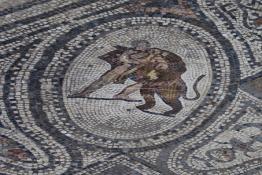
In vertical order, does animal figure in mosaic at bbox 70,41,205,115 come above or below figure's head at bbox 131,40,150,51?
below

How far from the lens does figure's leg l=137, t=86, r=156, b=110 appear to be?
26.2 m

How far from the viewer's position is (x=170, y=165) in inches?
973

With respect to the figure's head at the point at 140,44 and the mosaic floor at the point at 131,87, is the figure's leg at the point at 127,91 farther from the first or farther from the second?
the figure's head at the point at 140,44

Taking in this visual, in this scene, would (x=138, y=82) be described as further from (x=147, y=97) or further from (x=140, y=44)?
(x=140, y=44)

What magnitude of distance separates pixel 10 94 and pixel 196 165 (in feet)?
11.4

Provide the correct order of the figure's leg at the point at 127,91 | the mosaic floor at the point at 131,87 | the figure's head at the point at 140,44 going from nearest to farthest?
1. the mosaic floor at the point at 131,87
2. the figure's leg at the point at 127,91
3. the figure's head at the point at 140,44

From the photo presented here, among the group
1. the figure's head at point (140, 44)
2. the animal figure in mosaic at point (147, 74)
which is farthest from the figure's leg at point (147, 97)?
the figure's head at point (140, 44)

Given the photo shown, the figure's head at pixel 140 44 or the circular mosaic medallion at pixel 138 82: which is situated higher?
the figure's head at pixel 140 44

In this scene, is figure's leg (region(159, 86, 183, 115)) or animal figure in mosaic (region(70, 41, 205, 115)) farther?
animal figure in mosaic (region(70, 41, 205, 115))

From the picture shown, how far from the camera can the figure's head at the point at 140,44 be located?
89.9ft

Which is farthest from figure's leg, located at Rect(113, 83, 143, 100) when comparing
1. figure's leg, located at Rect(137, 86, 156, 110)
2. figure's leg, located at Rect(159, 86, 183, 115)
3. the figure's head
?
the figure's head

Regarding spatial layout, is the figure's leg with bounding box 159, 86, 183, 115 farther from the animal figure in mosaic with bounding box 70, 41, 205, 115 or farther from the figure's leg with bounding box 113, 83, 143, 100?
the figure's leg with bounding box 113, 83, 143, 100

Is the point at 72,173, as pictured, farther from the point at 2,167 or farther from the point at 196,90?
the point at 196,90

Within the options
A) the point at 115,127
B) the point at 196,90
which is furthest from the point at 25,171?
the point at 196,90
